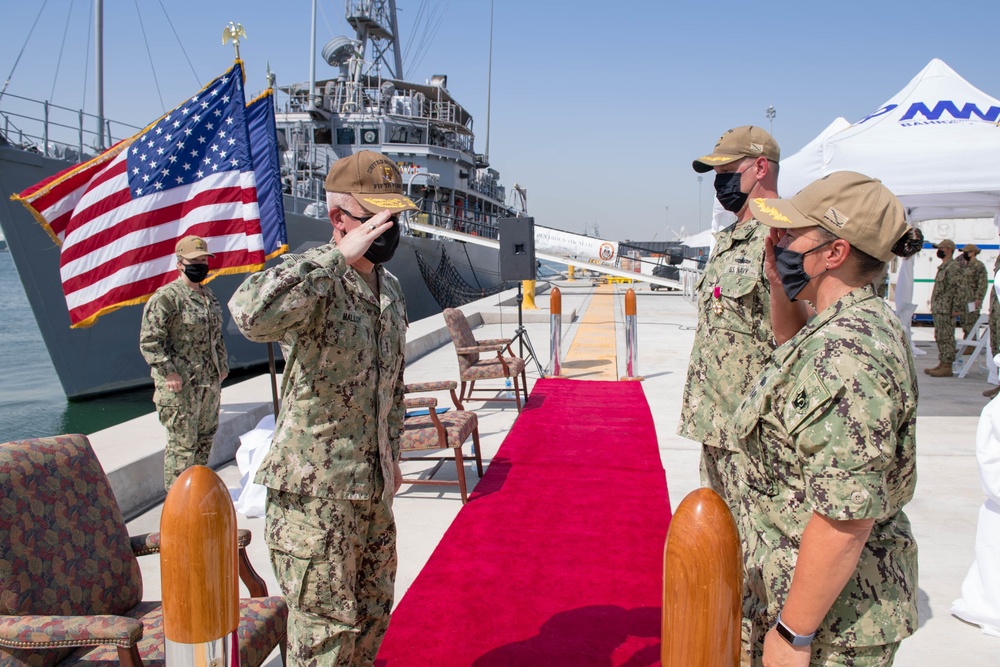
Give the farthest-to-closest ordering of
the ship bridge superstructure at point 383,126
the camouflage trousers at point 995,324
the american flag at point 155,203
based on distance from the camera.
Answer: the ship bridge superstructure at point 383,126
the camouflage trousers at point 995,324
the american flag at point 155,203

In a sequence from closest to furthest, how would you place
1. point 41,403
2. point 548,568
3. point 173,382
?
point 548,568
point 173,382
point 41,403

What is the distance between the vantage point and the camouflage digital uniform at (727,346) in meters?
2.74

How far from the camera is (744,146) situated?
2918 mm

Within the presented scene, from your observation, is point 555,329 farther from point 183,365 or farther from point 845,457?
point 845,457

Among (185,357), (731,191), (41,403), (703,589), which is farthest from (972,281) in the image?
(41,403)

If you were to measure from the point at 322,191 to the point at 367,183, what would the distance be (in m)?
21.7

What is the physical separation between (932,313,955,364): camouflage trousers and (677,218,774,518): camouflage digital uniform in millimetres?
7704

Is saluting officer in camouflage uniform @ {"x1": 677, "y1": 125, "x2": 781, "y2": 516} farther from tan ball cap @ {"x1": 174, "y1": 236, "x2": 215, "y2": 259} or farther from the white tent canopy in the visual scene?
the white tent canopy

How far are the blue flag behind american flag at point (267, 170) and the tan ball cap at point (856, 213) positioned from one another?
3532 mm

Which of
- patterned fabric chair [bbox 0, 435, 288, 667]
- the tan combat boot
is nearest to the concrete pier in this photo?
the tan combat boot

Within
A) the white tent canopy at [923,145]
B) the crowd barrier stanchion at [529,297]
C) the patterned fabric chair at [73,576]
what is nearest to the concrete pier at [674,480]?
the patterned fabric chair at [73,576]

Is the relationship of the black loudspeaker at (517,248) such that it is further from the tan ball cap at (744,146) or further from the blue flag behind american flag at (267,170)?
the tan ball cap at (744,146)

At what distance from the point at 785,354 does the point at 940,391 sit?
318 inches

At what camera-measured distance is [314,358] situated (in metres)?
2.09
